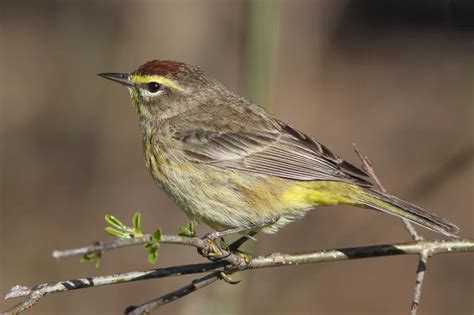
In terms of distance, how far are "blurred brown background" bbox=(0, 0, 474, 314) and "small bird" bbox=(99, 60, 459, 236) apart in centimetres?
264

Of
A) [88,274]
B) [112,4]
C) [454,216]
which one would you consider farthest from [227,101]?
[112,4]

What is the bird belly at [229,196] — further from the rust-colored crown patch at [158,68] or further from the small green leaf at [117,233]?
the small green leaf at [117,233]

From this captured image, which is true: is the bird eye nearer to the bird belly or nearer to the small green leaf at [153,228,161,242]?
the bird belly

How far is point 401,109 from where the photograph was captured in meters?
17.5

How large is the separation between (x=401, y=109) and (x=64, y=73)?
7185mm

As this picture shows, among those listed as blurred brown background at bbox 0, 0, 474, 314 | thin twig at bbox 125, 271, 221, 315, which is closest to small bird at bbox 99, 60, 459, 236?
thin twig at bbox 125, 271, 221, 315

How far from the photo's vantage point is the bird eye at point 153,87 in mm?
6629

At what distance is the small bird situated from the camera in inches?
227

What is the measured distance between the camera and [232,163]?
20.0 ft

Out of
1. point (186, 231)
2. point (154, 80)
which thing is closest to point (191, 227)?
point (186, 231)

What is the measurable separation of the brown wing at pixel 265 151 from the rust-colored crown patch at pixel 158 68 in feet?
1.62

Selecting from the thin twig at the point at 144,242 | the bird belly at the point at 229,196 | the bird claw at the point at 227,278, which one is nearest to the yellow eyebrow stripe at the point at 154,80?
the bird belly at the point at 229,196

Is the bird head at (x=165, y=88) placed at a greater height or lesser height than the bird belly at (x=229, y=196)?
greater

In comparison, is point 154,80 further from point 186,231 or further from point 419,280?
point 419,280
